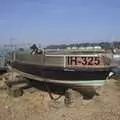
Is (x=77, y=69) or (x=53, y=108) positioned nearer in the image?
(x=53, y=108)

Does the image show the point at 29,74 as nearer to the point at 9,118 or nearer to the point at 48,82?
the point at 48,82

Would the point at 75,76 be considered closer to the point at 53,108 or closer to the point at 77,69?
the point at 77,69

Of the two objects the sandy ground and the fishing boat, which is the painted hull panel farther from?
the sandy ground

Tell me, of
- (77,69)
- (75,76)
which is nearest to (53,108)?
(75,76)

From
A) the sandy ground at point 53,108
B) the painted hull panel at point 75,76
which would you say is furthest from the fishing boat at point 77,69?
the sandy ground at point 53,108

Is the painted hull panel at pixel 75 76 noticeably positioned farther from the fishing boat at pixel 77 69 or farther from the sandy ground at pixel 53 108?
the sandy ground at pixel 53 108

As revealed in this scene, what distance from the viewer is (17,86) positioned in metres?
27.2

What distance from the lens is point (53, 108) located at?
21.3 metres

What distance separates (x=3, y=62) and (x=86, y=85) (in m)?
27.7

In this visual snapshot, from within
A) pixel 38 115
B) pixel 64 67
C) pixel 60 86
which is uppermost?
pixel 64 67

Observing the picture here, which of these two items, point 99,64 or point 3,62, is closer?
point 99,64

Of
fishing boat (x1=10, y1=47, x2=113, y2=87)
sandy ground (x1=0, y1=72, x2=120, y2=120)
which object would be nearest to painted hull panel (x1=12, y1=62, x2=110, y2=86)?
fishing boat (x1=10, y1=47, x2=113, y2=87)

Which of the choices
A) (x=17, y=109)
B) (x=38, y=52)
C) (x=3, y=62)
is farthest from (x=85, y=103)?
(x=3, y=62)

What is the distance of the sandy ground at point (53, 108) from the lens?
19547 mm
